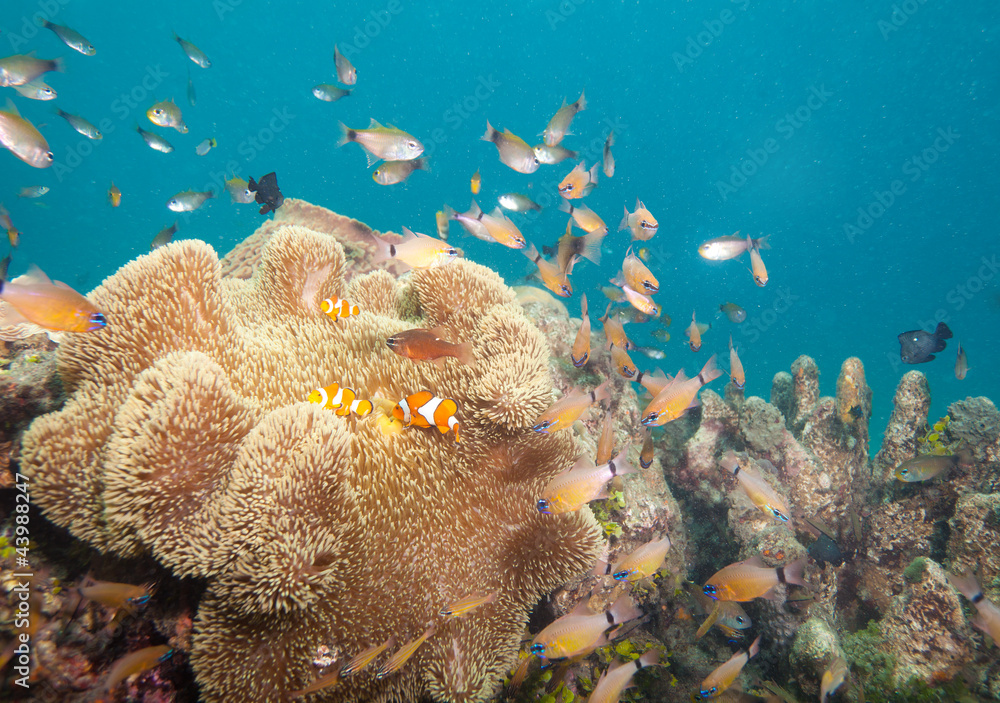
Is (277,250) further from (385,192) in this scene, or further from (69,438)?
(385,192)

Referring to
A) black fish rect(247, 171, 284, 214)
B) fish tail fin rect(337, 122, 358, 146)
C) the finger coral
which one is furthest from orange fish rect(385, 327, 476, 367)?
black fish rect(247, 171, 284, 214)

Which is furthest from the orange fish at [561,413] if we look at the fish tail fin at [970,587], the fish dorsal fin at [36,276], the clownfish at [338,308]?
the fish tail fin at [970,587]

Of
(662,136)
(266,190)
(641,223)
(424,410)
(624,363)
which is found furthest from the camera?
(662,136)

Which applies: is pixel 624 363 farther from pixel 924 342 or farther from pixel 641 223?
pixel 924 342

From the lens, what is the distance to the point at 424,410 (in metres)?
2.21

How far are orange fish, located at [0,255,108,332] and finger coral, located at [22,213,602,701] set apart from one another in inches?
9.3

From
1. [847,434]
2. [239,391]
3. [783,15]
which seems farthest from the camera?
[783,15]

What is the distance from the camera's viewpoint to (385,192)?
62.1 m

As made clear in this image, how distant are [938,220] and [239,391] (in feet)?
243

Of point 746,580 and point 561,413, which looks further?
point 746,580

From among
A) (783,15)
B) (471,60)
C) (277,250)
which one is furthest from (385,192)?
(277,250)

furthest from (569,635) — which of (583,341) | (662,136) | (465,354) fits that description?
(662,136)

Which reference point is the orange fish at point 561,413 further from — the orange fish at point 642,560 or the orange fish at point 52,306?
the orange fish at point 52,306

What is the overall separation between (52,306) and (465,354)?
2072 millimetres
